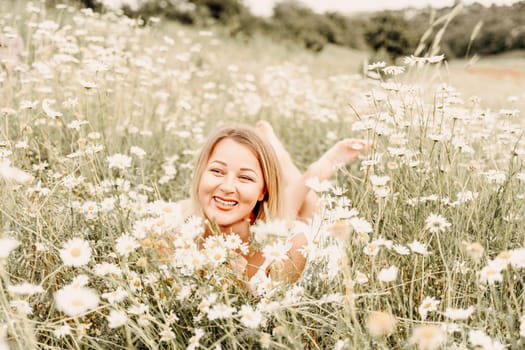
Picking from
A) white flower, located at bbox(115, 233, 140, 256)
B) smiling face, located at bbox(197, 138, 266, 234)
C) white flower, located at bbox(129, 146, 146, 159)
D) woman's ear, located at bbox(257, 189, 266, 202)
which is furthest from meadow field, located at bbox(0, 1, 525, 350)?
woman's ear, located at bbox(257, 189, 266, 202)

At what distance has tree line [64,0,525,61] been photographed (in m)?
12.8

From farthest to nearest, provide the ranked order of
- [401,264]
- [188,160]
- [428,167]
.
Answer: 1. [188,160]
2. [428,167]
3. [401,264]

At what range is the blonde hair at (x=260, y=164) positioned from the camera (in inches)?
102

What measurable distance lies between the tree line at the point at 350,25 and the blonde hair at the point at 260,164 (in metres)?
4.83

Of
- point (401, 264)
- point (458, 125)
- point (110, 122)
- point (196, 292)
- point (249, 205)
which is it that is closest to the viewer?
point (196, 292)

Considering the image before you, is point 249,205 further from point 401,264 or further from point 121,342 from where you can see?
point 121,342

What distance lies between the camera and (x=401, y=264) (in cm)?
181

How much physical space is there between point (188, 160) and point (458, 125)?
1.61 metres

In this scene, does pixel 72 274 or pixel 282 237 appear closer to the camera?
pixel 282 237

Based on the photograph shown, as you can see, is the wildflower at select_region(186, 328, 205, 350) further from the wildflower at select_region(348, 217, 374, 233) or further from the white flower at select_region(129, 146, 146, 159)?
the white flower at select_region(129, 146, 146, 159)

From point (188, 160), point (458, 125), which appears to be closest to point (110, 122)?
point (188, 160)

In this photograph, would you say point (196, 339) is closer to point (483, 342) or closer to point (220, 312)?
point (220, 312)

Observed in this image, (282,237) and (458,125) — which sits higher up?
(458,125)

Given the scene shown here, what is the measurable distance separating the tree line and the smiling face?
196 inches
